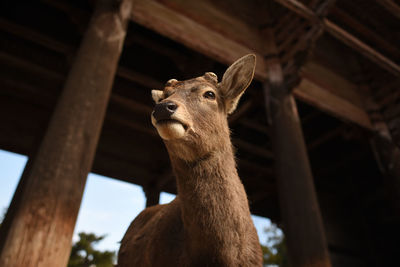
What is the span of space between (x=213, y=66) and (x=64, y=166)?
512 cm

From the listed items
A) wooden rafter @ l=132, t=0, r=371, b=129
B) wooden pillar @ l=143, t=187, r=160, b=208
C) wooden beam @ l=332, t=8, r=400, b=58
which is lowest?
wooden pillar @ l=143, t=187, r=160, b=208

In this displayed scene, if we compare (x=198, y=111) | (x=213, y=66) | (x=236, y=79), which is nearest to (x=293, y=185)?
(x=236, y=79)

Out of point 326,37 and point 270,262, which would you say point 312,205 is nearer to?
point 326,37

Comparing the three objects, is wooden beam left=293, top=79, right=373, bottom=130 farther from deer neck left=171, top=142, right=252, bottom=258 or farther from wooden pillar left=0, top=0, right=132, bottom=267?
deer neck left=171, top=142, right=252, bottom=258

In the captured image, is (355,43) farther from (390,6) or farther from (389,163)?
(389,163)

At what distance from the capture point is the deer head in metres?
1.41

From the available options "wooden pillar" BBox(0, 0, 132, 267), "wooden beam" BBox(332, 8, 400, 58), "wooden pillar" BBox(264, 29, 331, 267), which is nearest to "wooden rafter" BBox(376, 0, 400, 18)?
"wooden beam" BBox(332, 8, 400, 58)

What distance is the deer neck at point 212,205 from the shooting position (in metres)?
1.44

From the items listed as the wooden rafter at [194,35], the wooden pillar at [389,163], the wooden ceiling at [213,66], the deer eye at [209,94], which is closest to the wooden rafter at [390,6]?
the wooden ceiling at [213,66]

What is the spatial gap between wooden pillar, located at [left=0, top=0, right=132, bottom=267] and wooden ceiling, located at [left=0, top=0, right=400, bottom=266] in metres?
1.56

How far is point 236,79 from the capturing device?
2.02 meters

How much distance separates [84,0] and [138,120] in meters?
3.29

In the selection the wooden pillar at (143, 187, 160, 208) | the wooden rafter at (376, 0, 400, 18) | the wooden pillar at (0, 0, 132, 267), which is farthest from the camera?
the wooden pillar at (143, 187, 160, 208)

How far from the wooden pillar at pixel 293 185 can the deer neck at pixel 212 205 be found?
2479 mm
